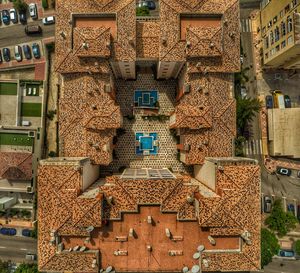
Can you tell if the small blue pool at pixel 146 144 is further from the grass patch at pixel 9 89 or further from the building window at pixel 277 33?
the building window at pixel 277 33

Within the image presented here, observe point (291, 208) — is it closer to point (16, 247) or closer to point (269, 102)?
point (269, 102)

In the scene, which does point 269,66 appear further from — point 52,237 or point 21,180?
point 21,180

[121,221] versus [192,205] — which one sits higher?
[192,205]

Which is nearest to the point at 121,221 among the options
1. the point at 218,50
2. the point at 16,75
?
the point at 218,50

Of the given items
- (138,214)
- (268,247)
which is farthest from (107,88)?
(268,247)

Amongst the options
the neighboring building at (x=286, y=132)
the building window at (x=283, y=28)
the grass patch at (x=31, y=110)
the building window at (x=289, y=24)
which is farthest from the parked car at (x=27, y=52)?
the neighboring building at (x=286, y=132)

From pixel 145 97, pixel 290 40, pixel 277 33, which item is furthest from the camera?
pixel 145 97

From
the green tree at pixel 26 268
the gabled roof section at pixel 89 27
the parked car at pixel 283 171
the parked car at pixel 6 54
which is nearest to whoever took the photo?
the gabled roof section at pixel 89 27
